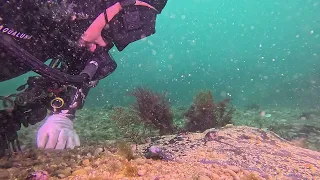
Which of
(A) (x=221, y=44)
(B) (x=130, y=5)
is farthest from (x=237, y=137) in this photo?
(A) (x=221, y=44)

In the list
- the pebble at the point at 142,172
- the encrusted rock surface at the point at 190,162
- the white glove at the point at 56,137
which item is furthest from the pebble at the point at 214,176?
the white glove at the point at 56,137

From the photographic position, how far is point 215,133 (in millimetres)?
2867

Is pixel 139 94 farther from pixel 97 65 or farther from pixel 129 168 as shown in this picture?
pixel 129 168

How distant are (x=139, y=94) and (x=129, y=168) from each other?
3.90 meters

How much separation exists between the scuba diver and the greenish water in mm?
28585

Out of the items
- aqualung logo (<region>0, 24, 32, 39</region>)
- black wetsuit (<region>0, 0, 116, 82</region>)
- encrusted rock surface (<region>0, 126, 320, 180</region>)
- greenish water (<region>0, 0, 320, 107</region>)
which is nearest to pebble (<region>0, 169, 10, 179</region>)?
encrusted rock surface (<region>0, 126, 320, 180</region>)

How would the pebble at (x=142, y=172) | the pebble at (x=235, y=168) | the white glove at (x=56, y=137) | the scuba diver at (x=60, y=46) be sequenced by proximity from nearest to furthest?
1. the pebble at (x=142, y=172)
2. the pebble at (x=235, y=168)
3. the scuba diver at (x=60, y=46)
4. the white glove at (x=56, y=137)

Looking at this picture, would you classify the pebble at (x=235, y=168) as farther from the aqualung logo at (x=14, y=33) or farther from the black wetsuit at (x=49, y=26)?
the aqualung logo at (x=14, y=33)

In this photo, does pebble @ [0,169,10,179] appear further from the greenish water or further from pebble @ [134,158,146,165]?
the greenish water

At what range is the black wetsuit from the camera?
2748 millimetres

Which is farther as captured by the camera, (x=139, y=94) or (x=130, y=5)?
(x=139, y=94)

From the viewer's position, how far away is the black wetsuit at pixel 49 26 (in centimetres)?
275

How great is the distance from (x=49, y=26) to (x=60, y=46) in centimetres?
29

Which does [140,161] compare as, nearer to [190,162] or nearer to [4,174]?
[190,162]
